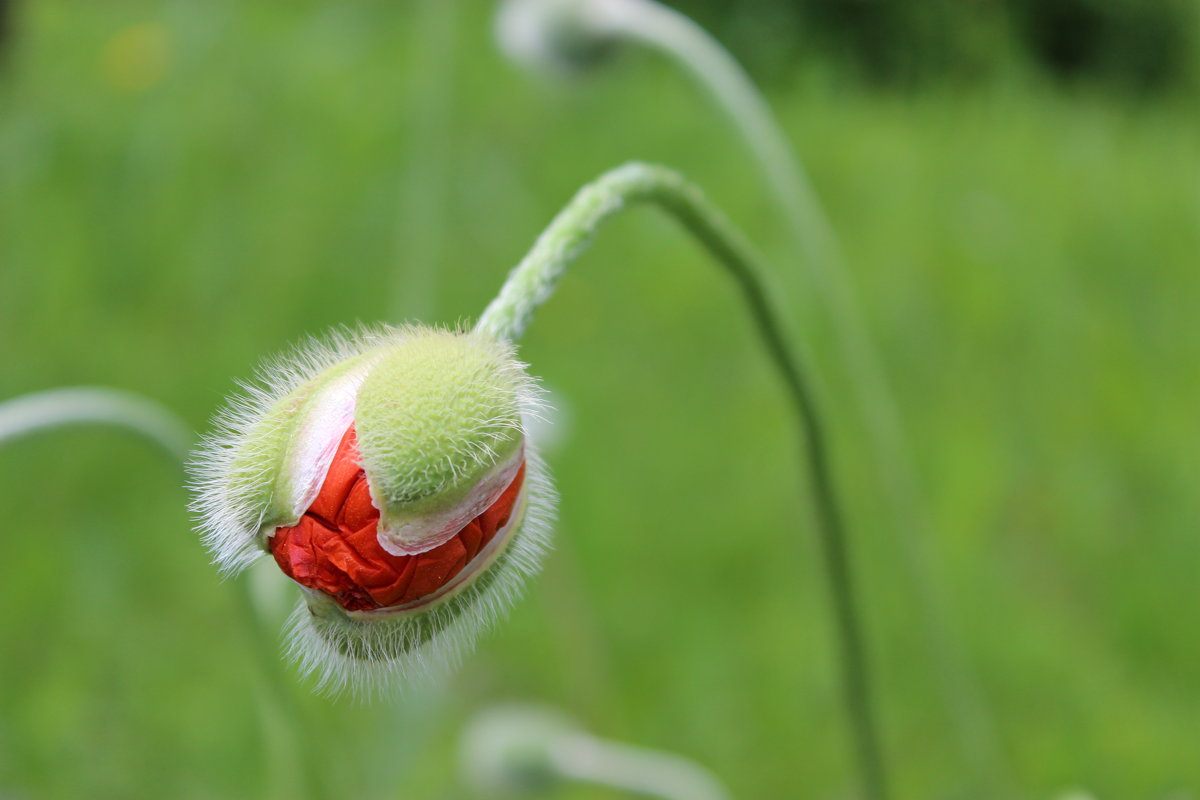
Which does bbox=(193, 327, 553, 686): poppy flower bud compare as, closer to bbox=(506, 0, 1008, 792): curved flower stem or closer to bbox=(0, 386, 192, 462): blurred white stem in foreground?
bbox=(0, 386, 192, 462): blurred white stem in foreground

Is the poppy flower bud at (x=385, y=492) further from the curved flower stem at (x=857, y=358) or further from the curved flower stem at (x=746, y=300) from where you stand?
the curved flower stem at (x=857, y=358)

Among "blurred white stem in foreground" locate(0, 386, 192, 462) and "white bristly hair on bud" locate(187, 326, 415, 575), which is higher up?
"white bristly hair on bud" locate(187, 326, 415, 575)

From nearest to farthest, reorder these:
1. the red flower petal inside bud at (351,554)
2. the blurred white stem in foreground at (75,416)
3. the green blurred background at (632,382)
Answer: the red flower petal inside bud at (351,554) → the blurred white stem in foreground at (75,416) → the green blurred background at (632,382)

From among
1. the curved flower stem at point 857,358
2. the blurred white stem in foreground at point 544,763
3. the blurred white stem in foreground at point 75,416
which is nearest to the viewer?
the blurred white stem in foreground at point 75,416

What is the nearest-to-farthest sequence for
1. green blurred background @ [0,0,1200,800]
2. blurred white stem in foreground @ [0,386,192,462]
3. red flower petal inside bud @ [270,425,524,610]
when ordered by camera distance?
red flower petal inside bud @ [270,425,524,610] < blurred white stem in foreground @ [0,386,192,462] < green blurred background @ [0,0,1200,800]

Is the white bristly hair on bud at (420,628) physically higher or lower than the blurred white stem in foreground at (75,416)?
higher

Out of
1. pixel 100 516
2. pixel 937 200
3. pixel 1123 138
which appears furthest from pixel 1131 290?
pixel 100 516

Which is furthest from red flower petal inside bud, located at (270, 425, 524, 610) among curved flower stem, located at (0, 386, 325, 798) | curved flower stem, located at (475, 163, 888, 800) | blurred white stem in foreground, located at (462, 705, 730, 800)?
blurred white stem in foreground, located at (462, 705, 730, 800)

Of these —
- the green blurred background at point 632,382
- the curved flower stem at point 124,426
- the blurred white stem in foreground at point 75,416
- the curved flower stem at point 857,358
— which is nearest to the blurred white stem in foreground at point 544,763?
the green blurred background at point 632,382
